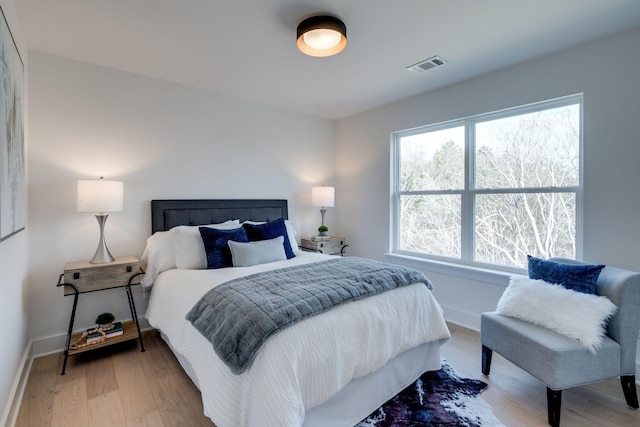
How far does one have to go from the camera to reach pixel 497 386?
2.11 m

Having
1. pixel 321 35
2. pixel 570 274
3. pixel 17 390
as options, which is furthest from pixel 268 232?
pixel 570 274

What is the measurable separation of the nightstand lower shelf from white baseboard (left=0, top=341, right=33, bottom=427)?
10.7 inches

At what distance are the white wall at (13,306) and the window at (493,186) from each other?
11.6 feet

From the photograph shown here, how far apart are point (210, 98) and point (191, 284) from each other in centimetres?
218

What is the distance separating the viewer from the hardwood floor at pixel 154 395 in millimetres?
1794

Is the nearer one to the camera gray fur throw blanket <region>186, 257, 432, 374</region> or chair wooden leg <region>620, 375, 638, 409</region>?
gray fur throw blanket <region>186, 257, 432, 374</region>

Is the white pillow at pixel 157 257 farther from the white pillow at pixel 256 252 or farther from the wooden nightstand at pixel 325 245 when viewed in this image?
the wooden nightstand at pixel 325 245

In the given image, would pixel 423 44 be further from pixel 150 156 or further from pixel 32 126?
pixel 32 126

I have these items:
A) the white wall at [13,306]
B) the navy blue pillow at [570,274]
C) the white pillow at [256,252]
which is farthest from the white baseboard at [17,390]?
the navy blue pillow at [570,274]

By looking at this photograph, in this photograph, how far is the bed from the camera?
53.4 inches

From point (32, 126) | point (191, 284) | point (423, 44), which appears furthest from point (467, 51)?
point (32, 126)

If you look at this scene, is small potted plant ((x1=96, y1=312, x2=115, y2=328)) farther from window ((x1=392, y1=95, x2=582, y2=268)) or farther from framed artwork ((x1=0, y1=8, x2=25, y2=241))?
window ((x1=392, y1=95, x2=582, y2=268))

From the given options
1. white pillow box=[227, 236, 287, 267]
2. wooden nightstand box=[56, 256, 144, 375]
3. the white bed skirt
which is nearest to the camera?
the white bed skirt

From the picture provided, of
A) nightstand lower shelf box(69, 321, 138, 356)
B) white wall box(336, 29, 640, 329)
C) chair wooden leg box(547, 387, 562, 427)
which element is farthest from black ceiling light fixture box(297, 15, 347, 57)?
nightstand lower shelf box(69, 321, 138, 356)
